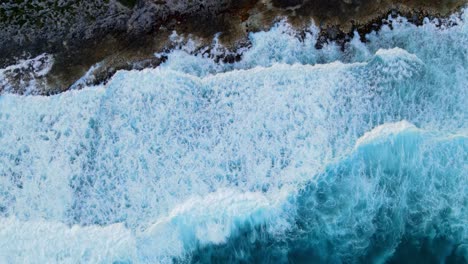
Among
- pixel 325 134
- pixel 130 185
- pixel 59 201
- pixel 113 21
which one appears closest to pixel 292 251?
pixel 325 134

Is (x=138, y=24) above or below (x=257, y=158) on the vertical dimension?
above

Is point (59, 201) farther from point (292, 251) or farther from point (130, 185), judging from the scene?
point (292, 251)

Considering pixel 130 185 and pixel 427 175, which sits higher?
pixel 427 175

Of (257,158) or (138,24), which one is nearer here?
(257,158)

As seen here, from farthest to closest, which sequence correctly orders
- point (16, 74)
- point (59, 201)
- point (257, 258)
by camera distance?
point (16, 74), point (59, 201), point (257, 258)
